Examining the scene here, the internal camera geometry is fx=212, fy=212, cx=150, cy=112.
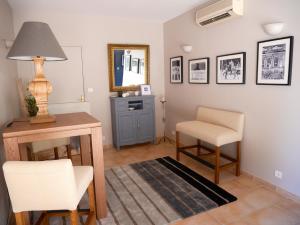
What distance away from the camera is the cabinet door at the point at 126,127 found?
4.21 m

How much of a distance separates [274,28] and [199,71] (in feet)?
4.78

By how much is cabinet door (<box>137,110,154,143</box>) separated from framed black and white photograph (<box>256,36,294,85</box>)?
2.28 m

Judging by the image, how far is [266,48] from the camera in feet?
8.41

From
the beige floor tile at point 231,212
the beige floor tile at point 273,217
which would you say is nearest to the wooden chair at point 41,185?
the beige floor tile at point 231,212

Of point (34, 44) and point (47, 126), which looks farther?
point (47, 126)

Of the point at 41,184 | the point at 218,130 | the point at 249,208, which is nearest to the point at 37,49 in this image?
the point at 41,184

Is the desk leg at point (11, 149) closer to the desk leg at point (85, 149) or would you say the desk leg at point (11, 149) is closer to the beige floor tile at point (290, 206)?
the desk leg at point (85, 149)

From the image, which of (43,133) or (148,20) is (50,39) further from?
(148,20)

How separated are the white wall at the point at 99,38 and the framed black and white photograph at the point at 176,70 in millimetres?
398

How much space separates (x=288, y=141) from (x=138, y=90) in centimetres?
294

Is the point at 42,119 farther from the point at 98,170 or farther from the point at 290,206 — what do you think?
the point at 290,206

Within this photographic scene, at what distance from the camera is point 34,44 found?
1.78 meters

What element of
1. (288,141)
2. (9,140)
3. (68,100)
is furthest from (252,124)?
(68,100)

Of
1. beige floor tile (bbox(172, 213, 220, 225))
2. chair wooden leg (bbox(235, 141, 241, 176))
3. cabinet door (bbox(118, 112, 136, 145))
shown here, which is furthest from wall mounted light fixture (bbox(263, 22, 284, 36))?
cabinet door (bbox(118, 112, 136, 145))
